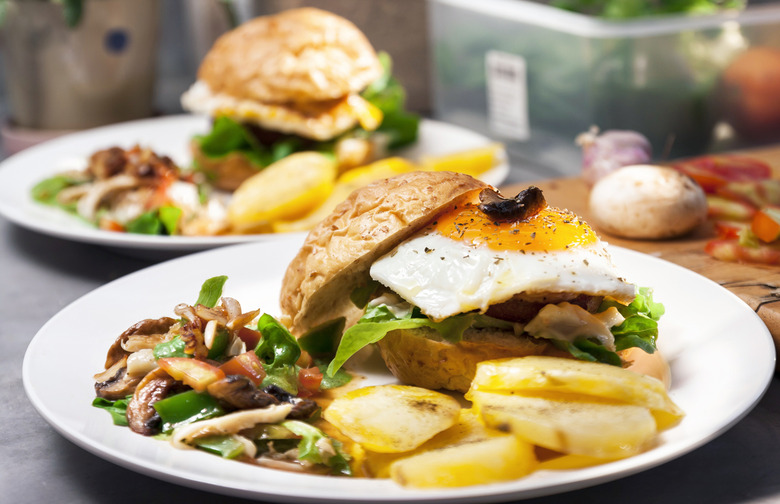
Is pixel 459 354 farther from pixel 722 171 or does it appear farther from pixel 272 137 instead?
pixel 272 137

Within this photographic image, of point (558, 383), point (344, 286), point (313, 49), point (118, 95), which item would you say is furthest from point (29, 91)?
point (558, 383)

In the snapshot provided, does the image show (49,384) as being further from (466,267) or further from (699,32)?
(699,32)

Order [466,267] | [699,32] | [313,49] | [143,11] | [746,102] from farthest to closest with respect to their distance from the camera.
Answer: [143,11] → [313,49] → [746,102] → [699,32] → [466,267]

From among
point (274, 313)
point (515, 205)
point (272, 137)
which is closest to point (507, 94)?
point (272, 137)

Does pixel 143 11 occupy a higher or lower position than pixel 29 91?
higher

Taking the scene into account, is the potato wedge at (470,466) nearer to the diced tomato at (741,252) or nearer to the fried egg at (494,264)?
the fried egg at (494,264)
